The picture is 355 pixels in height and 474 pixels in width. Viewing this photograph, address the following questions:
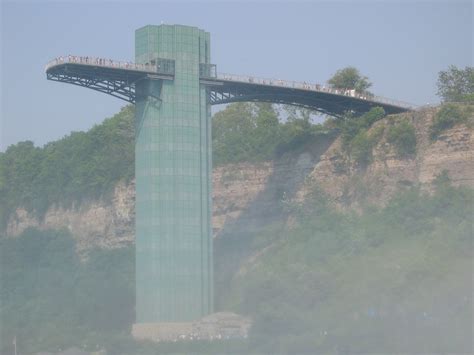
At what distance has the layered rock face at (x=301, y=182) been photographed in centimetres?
7275

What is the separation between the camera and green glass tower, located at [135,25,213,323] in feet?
223

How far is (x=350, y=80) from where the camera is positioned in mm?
84938

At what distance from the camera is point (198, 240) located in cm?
6894

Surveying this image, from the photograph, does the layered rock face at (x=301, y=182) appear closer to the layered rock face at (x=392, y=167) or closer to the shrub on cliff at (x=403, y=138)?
the layered rock face at (x=392, y=167)

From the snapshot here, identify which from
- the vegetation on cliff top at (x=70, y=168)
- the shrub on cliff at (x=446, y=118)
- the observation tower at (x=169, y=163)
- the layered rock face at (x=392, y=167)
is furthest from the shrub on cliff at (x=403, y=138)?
the vegetation on cliff top at (x=70, y=168)

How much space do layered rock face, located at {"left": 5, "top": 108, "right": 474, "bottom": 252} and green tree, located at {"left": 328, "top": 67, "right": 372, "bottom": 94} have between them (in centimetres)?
559

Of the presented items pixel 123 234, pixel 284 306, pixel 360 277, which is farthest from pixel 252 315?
pixel 123 234

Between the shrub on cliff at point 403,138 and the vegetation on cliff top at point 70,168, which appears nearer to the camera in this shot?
the shrub on cliff at point 403,138

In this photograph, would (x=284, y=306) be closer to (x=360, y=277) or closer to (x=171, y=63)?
(x=360, y=277)

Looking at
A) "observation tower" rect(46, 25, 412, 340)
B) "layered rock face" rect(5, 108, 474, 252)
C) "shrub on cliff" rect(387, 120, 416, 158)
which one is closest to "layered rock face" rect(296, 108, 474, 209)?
"layered rock face" rect(5, 108, 474, 252)

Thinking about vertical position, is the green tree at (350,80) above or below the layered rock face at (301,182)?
above

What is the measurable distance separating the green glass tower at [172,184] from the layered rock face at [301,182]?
12.5 metres

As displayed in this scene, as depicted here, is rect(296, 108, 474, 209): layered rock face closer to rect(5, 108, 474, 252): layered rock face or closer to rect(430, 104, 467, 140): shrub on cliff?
rect(5, 108, 474, 252): layered rock face

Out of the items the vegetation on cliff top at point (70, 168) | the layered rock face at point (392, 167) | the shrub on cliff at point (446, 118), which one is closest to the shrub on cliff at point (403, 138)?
the layered rock face at point (392, 167)
